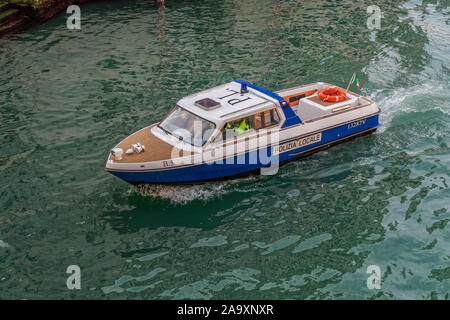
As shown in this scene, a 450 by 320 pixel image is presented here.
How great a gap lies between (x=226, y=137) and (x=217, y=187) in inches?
62.5

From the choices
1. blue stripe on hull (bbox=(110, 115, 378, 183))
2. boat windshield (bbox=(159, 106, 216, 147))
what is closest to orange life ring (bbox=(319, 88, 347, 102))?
blue stripe on hull (bbox=(110, 115, 378, 183))

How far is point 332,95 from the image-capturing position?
1908cm

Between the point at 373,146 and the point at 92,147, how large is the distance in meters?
9.80

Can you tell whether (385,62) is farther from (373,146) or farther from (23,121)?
(23,121)

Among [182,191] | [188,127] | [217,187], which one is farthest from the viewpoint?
[217,187]

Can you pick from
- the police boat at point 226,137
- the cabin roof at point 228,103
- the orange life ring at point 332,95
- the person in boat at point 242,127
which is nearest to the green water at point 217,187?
the police boat at point 226,137

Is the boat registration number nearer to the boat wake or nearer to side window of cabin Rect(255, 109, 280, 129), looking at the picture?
side window of cabin Rect(255, 109, 280, 129)

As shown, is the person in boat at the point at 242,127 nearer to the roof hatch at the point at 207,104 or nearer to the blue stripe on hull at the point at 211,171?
the blue stripe on hull at the point at 211,171

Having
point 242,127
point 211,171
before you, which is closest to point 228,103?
point 242,127

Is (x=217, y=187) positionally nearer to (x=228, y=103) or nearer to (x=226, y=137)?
(x=226, y=137)

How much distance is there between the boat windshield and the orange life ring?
5.14m

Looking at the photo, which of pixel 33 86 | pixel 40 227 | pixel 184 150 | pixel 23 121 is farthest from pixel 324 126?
pixel 33 86

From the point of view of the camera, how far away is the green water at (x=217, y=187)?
13.0 meters

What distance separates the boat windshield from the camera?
1571 cm
